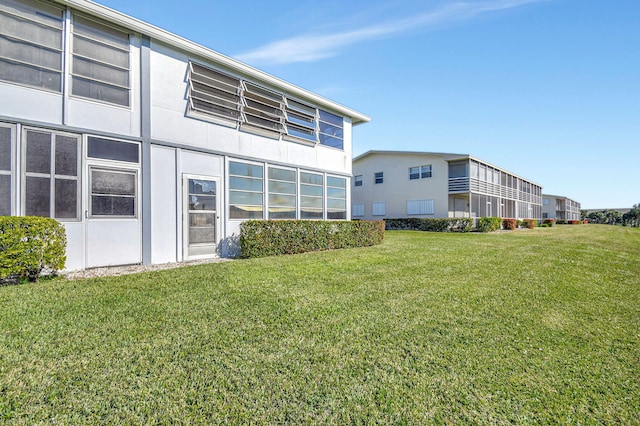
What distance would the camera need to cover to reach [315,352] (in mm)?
2945

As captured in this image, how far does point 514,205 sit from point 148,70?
35.4 meters

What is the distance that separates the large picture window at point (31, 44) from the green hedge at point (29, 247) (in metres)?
3.11

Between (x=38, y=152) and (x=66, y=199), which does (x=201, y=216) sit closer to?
(x=66, y=199)

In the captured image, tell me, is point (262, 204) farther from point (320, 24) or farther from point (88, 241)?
point (320, 24)

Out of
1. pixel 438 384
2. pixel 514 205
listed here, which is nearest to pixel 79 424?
pixel 438 384

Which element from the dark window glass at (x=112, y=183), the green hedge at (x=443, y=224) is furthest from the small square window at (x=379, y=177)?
the dark window glass at (x=112, y=183)

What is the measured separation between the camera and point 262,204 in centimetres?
966

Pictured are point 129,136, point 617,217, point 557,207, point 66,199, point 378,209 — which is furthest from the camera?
point 617,217

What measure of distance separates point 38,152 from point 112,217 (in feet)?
6.12

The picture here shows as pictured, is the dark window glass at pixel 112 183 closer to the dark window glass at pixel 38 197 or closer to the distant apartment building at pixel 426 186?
the dark window glass at pixel 38 197

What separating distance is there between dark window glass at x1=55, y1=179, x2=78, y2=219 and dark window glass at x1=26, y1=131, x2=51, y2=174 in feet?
1.21

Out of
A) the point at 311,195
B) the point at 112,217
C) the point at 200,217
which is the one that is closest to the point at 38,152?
the point at 112,217

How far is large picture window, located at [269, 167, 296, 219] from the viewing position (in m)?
9.97

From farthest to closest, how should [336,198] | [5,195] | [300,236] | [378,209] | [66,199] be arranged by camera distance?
[378,209] → [336,198] → [300,236] → [66,199] → [5,195]
